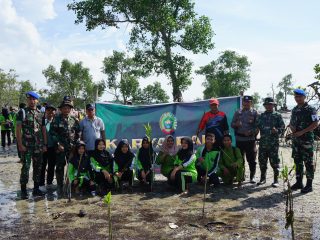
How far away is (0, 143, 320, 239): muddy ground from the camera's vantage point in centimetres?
451

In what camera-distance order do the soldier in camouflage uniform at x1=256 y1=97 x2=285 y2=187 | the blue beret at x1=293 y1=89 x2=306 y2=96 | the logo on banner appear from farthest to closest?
the logo on banner
the soldier in camouflage uniform at x1=256 y1=97 x2=285 y2=187
the blue beret at x1=293 y1=89 x2=306 y2=96

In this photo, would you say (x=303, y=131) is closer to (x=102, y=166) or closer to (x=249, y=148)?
(x=249, y=148)

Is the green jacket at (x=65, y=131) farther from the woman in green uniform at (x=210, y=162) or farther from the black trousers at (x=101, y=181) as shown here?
the woman in green uniform at (x=210, y=162)

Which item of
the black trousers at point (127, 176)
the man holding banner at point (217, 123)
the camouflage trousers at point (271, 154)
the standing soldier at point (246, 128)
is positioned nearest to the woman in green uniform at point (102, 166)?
the black trousers at point (127, 176)

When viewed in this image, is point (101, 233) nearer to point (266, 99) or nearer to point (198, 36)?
point (266, 99)

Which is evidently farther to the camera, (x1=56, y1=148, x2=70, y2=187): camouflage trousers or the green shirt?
(x1=56, y1=148, x2=70, y2=187): camouflage trousers

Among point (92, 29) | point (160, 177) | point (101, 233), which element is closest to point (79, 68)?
point (92, 29)

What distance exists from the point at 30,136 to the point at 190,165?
3017 millimetres

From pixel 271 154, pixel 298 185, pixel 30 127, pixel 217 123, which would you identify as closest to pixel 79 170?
pixel 30 127

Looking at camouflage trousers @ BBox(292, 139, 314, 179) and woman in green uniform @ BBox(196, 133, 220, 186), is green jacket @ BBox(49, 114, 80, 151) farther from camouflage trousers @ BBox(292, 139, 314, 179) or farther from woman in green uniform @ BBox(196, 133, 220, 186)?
camouflage trousers @ BBox(292, 139, 314, 179)

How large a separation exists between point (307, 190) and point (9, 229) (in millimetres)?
5051

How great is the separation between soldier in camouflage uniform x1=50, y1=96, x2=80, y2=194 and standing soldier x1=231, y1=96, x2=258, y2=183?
127 inches

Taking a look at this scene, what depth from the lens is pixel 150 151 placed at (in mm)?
7074

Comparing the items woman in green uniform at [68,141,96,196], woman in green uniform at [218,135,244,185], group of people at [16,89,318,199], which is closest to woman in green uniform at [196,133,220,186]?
group of people at [16,89,318,199]
